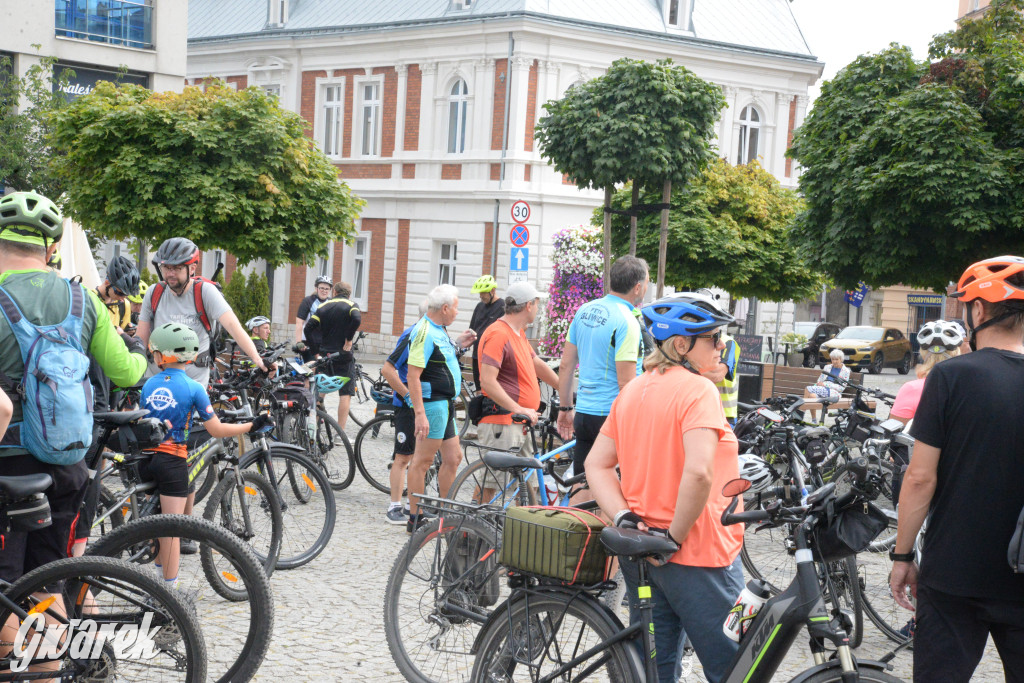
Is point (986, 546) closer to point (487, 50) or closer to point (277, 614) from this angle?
point (277, 614)

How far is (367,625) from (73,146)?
16.8 meters

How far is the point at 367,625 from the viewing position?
19.6 ft

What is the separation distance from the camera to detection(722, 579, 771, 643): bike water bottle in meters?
3.41

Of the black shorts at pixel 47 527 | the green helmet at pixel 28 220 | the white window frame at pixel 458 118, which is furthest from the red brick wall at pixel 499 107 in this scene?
the black shorts at pixel 47 527

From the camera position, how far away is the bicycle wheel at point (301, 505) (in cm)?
678

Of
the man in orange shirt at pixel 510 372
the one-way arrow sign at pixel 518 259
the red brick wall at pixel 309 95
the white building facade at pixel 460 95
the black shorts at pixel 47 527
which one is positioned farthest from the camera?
the red brick wall at pixel 309 95

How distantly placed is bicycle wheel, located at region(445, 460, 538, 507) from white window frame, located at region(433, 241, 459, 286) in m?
26.0

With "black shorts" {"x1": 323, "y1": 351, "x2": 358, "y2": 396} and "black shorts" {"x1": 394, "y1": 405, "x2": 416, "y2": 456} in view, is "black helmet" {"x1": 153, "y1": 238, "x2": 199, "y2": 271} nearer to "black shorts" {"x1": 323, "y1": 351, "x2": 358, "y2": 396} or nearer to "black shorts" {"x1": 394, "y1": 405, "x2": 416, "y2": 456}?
"black shorts" {"x1": 394, "y1": 405, "x2": 416, "y2": 456}

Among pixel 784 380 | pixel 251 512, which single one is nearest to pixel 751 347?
pixel 784 380

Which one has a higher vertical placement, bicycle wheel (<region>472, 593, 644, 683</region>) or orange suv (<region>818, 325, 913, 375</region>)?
bicycle wheel (<region>472, 593, 644, 683</region>)

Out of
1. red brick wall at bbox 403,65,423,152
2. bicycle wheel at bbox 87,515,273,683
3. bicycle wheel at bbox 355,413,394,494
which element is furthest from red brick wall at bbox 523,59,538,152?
bicycle wheel at bbox 87,515,273,683

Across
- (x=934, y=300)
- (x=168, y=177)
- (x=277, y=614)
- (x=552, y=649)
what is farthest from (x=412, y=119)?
(x=552, y=649)

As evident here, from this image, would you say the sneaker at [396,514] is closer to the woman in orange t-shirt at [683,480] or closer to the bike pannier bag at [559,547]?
the bike pannier bag at [559,547]

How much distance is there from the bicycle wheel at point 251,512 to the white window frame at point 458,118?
27.0 meters
